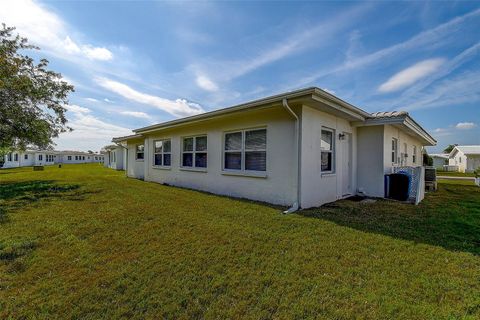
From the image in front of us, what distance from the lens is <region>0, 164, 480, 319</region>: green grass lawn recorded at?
2400mm

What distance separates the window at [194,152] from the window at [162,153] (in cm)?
148

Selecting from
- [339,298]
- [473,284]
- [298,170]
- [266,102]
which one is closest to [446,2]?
[266,102]

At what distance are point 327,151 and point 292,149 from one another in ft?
5.15

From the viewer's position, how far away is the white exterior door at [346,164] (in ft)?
27.2

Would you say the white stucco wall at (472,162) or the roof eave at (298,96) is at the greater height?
the roof eave at (298,96)

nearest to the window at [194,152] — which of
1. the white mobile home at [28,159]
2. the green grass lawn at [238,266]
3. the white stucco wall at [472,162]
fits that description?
the green grass lawn at [238,266]

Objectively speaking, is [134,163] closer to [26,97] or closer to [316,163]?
[26,97]

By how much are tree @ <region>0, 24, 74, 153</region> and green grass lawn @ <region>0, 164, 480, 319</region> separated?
8225mm

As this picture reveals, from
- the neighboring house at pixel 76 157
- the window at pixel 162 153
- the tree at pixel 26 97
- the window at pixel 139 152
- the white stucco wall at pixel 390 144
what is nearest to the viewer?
the white stucco wall at pixel 390 144

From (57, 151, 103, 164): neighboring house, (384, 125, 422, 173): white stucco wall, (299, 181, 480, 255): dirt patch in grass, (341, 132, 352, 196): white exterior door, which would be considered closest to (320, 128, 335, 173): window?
(341, 132, 352, 196): white exterior door

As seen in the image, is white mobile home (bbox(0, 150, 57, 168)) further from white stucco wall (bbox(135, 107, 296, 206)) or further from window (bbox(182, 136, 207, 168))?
white stucco wall (bbox(135, 107, 296, 206))

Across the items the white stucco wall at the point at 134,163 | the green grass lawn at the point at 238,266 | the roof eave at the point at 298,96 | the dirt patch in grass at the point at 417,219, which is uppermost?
the roof eave at the point at 298,96

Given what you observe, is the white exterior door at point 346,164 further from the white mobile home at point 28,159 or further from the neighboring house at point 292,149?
the white mobile home at point 28,159

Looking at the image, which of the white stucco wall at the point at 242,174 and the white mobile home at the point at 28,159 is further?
the white mobile home at the point at 28,159
